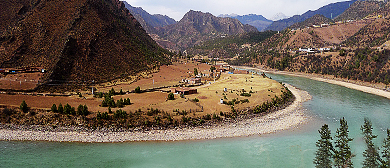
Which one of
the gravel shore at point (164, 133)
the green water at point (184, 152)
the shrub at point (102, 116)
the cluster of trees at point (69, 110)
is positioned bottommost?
the green water at point (184, 152)

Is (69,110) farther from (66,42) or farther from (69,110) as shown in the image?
(66,42)

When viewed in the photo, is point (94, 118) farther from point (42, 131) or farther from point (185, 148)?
point (185, 148)

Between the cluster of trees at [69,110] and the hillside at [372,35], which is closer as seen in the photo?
the cluster of trees at [69,110]

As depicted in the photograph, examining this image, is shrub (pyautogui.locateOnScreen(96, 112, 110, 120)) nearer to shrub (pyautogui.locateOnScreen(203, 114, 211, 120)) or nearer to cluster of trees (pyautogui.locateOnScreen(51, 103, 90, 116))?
cluster of trees (pyautogui.locateOnScreen(51, 103, 90, 116))

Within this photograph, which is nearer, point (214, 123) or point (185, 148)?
point (185, 148)

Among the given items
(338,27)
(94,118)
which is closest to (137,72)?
(94,118)

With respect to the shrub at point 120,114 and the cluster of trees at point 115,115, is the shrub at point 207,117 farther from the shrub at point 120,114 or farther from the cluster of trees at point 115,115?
the shrub at point 120,114

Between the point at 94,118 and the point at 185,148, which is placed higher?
the point at 94,118

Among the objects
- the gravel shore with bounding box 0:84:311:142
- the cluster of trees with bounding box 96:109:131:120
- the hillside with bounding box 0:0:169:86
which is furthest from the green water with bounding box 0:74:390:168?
the hillside with bounding box 0:0:169:86

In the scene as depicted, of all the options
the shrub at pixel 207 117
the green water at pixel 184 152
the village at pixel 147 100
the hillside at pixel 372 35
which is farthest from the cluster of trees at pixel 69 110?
the hillside at pixel 372 35
